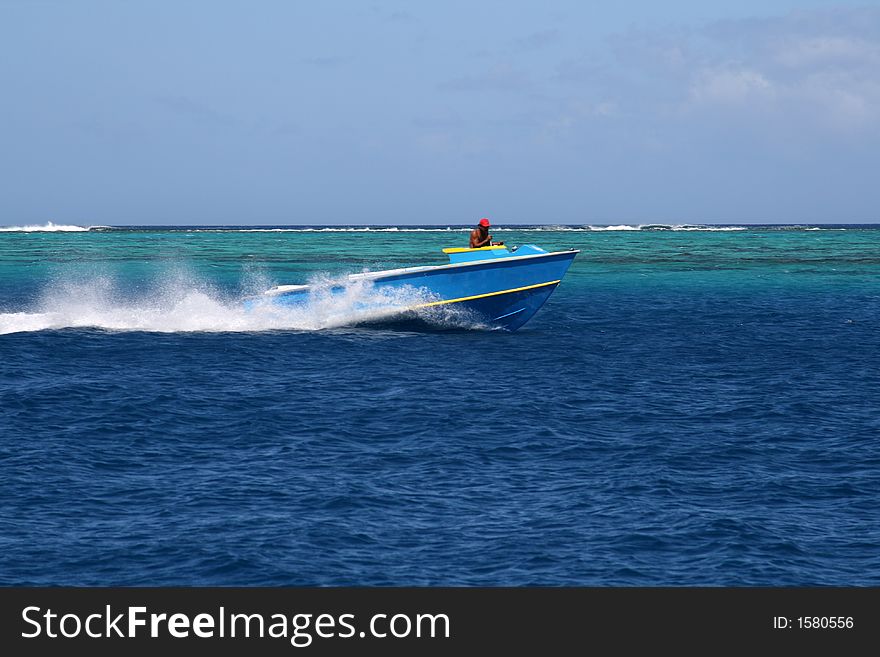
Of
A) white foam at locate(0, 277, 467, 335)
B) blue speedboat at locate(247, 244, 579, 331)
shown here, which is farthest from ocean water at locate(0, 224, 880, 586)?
blue speedboat at locate(247, 244, 579, 331)

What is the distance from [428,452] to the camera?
70.2 feet

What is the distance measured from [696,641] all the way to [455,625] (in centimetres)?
253

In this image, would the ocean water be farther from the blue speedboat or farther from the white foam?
the blue speedboat

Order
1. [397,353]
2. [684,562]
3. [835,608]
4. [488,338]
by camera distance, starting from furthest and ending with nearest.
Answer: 1. [488,338]
2. [397,353]
3. [684,562]
4. [835,608]

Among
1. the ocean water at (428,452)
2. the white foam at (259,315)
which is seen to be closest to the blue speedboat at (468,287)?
the white foam at (259,315)

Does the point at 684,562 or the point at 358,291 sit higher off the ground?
the point at 358,291

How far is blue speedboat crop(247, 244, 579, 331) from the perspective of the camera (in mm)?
36906

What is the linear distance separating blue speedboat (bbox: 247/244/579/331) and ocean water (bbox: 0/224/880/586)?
0.91 metres

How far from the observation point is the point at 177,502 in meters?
A: 17.9

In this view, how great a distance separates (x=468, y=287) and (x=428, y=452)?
16352mm

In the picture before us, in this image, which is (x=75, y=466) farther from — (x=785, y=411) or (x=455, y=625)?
(x=785, y=411)

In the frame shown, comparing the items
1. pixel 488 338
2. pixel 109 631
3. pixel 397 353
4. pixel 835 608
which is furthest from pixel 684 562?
pixel 488 338

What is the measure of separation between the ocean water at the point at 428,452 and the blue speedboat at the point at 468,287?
0.91 metres

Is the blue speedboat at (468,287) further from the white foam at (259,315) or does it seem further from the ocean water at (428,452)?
the ocean water at (428,452)
